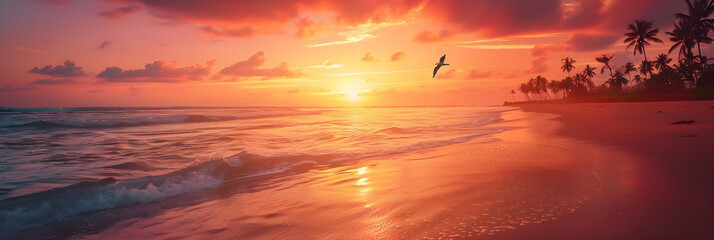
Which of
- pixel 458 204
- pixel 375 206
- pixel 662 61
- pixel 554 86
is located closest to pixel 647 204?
pixel 458 204

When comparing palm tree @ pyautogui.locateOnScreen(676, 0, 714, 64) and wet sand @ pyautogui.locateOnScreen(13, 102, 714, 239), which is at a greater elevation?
palm tree @ pyautogui.locateOnScreen(676, 0, 714, 64)

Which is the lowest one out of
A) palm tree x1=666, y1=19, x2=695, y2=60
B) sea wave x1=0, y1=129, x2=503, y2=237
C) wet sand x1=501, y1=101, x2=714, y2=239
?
sea wave x1=0, y1=129, x2=503, y2=237

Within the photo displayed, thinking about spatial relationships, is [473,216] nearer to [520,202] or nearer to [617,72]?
[520,202]

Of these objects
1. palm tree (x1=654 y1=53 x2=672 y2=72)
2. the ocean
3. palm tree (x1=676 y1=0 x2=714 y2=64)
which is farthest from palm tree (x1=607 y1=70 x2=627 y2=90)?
the ocean

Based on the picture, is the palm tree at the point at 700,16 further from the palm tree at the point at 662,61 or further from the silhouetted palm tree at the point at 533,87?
the silhouetted palm tree at the point at 533,87

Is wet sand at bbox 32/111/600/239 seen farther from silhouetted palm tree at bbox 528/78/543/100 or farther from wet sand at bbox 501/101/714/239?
silhouetted palm tree at bbox 528/78/543/100

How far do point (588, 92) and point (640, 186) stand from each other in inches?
4677

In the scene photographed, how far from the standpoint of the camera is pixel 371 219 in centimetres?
367

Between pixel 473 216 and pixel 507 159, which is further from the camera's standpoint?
pixel 507 159

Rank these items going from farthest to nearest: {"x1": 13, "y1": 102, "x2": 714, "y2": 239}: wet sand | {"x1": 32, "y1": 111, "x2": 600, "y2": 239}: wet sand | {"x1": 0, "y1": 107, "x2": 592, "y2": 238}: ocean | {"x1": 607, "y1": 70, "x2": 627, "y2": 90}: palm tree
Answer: {"x1": 607, "y1": 70, "x2": 627, "y2": 90}: palm tree < {"x1": 0, "y1": 107, "x2": 592, "y2": 238}: ocean < {"x1": 32, "y1": 111, "x2": 600, "y2": 239}: wet sand < {"x1": 13, "y1": 102, "x2": 714, "y2": 239}: wet sand

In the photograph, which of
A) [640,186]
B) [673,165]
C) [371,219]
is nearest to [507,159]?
[673,165]

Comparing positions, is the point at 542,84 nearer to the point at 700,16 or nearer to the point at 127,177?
the point at 700,16

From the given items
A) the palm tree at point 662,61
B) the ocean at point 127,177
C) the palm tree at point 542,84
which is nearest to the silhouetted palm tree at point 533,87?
the palm tree at point 542,84

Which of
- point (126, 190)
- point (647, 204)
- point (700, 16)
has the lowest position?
point (126, 190)
